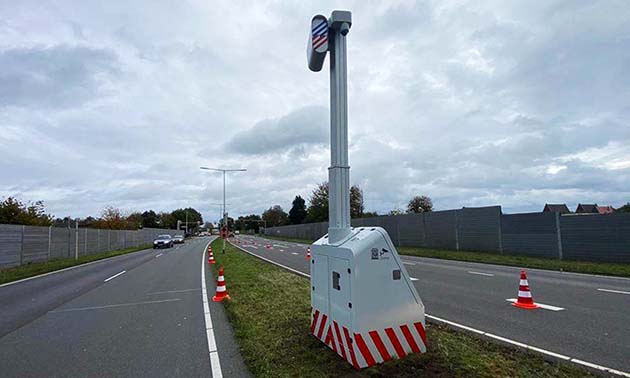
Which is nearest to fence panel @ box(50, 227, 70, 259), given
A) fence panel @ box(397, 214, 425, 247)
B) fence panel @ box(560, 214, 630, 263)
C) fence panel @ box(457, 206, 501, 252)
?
fence panel @ box(397, 214, 425, 247)

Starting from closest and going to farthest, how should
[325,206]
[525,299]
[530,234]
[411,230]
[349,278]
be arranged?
1. [349,278]
2. [525,299]
3. [530,234]
4. [411,230]
5. [325,206]

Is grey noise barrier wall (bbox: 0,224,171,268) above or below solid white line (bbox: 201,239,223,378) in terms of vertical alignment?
above

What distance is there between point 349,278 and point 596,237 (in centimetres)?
1813

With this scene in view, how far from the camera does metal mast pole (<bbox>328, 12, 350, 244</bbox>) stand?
5520 millimetres

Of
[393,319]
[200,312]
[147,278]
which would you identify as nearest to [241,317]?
[200,312]

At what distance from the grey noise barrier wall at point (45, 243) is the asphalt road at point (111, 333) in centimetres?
927

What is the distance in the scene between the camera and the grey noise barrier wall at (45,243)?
2028cm

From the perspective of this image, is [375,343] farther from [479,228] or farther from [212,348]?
[479,228]

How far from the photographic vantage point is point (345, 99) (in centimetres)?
564

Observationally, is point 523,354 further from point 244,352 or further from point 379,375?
point 244,352

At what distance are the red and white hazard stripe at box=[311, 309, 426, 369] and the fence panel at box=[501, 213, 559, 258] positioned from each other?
18177 mm

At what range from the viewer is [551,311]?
7949mm

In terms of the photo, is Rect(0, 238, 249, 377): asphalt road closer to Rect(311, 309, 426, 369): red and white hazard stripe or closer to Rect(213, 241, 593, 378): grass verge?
Rect(213, 241, 593, 378): grass verge

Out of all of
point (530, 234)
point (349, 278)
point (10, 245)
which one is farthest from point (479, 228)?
point (10, 245)
